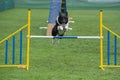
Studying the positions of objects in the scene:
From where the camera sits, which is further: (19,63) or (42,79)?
(19,63)

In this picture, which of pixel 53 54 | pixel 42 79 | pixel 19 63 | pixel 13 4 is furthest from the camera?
pixel 13 4

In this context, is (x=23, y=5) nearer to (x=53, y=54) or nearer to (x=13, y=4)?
(x=13, y=4)

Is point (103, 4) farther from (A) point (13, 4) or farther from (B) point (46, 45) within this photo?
(B) point (46, 45)

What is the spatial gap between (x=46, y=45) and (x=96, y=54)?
1.88 metres

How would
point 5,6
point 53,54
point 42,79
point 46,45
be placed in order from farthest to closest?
point 5,6, point 46,45, point 53,54, point 42,79

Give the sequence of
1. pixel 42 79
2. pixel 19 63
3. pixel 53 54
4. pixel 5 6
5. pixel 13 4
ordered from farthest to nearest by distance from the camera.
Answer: pixel 13 4 < pixel 5 6 < pixel 53 54 < pixel 19 63 < pixel 42 79

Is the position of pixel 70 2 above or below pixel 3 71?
above

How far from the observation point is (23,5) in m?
28.2

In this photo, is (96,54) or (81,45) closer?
(96,54)

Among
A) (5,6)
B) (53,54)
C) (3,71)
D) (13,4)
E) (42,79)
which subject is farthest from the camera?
(13,4)

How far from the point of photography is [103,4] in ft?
93.0

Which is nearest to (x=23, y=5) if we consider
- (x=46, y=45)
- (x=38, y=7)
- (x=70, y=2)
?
(x=38, y=7)

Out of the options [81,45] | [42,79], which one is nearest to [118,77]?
[42,79]

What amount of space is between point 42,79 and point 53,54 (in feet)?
8.66
